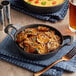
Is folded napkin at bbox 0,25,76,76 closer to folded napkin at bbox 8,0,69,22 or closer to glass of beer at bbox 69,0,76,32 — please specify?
glass of beer at bbox 69,0,76,32

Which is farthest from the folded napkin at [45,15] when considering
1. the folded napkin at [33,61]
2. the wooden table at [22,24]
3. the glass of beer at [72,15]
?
the folded napkin at [33,61]

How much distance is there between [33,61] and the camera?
4.66ft

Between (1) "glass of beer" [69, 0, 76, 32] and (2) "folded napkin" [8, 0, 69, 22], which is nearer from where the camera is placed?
(1) "glass of beer" [69, 0, 76, 32]

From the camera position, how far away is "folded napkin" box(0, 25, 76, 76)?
1373 millimetres

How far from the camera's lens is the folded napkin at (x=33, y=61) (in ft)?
4.50

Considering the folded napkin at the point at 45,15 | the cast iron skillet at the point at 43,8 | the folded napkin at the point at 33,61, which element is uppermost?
the cast iron skillet at the point at 43,8

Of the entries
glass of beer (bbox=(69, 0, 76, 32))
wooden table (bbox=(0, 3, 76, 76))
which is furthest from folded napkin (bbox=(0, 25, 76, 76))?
glass of beer (bbox=(69, 0, 76, 32))

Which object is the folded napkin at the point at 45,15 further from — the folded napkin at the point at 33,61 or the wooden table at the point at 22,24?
the folded napkin at the point at 33,61

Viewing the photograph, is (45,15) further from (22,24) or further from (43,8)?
(22,24)

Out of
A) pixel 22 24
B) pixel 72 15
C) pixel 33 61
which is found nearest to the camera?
pixel 33 61

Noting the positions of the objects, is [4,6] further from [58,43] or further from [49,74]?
[49,74]

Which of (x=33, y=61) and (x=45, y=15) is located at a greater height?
(x=45, y=15)

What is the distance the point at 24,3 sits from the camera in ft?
6.37

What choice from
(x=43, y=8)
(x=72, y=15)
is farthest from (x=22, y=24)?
(x=72, y=15)
